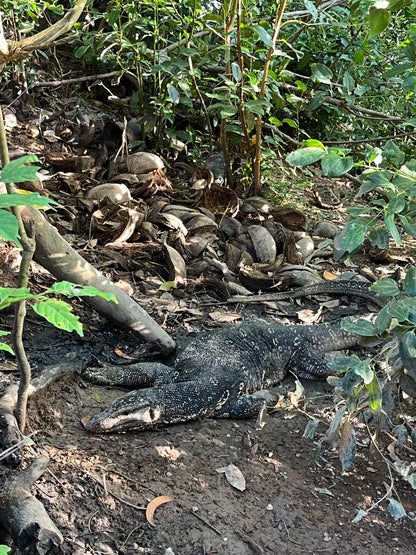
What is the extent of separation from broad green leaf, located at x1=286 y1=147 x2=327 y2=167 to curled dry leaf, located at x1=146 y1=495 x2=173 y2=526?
64.6 inches

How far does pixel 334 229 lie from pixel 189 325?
2.26 metres

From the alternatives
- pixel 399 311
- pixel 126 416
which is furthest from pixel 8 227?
pixel 126 416

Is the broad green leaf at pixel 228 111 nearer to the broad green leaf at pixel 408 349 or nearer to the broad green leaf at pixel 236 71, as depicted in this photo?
the broad green leaf at pixel 236 71

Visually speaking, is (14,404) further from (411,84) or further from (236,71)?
(236,71)

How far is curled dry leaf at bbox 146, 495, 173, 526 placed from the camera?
8.96 ft

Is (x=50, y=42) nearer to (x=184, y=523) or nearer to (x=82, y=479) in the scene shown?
(x=82, y=479)

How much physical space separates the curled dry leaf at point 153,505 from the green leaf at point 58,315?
1.44 metres

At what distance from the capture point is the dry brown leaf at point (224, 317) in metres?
4.96

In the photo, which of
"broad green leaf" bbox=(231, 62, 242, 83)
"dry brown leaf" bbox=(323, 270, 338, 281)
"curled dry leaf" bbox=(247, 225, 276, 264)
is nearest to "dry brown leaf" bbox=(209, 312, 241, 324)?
"curled dry leaf" bbox=(247, 225, 276, 264)

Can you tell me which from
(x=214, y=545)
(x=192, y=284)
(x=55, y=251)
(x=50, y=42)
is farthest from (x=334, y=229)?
(x=214, y=545)

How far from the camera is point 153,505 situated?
9.23ft

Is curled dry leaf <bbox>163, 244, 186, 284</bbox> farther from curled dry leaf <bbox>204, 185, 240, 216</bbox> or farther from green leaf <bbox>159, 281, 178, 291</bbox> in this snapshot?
curled dry leaf <bbox>204, 185, 240, 216</bbox>

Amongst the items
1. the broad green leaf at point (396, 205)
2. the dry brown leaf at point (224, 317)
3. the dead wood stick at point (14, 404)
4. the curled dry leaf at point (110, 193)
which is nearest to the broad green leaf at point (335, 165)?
the broad green leaf at point (396, 205)

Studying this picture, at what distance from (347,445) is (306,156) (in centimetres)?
138
